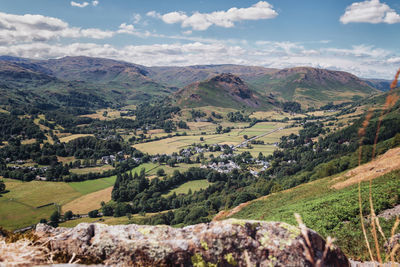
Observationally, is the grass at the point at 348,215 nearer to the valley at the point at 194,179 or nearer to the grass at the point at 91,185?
the valley at the point at 194,179

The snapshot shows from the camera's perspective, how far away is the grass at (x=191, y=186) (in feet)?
329

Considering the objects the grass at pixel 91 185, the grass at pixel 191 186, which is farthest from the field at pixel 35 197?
the grass at pixel 191 186

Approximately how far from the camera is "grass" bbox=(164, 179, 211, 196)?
3949 inches

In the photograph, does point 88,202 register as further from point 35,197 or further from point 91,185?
point 35,197

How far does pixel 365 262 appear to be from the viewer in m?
13.8

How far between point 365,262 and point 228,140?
174340 mm

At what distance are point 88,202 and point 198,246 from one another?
314 feet

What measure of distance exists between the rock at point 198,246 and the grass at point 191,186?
9309 centimetres

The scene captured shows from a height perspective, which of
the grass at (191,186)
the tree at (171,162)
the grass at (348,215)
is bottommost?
the grass at (191,186)

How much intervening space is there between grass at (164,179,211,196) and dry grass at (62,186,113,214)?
26125 mm

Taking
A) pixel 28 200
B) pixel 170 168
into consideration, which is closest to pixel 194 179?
pixel 170 168

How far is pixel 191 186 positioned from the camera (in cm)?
10594

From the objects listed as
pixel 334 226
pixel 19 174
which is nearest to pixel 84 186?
pixel 19 174

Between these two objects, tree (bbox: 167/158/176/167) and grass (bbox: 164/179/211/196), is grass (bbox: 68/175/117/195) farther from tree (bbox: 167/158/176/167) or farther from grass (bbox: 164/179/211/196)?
grass (bbox: 164/179/211/196)
